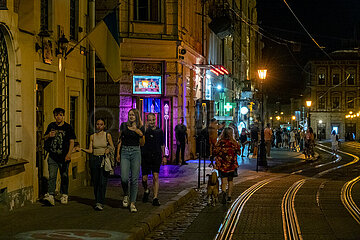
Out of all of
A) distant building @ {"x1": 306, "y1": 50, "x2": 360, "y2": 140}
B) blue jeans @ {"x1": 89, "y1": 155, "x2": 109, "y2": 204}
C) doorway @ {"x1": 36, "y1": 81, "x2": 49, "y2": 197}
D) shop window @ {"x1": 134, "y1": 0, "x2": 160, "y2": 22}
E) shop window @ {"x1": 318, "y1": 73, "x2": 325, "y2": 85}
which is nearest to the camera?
blue jeans @ {"x1": 89, "y1": 155, "x2": 109, "y2": 204}

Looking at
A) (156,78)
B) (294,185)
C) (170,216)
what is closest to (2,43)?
(170,216)

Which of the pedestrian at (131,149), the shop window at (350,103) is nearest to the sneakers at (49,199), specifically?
the pedestrian at (131,149)

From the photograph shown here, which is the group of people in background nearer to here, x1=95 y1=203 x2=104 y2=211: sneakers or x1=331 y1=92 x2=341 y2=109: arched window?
x1=95 y1=203 x2=104 y2=211: sneakers

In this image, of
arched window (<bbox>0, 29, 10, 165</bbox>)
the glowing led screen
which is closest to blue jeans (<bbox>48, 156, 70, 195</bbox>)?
arched window (<bbox>0, 29, 10, 165</bbox>)

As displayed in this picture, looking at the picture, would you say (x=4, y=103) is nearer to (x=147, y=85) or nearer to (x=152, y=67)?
(x=147, y=85)

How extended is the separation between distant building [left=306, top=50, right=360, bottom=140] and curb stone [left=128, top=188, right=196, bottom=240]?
75.4 m

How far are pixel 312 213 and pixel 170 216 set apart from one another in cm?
293

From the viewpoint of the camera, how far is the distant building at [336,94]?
86062 millimetres

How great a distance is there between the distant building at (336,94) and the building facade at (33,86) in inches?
2964

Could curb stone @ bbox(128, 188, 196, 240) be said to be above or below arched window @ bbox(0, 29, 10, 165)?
below

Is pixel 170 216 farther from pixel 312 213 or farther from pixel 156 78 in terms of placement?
pixel 156 78

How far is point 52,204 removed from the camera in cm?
1123

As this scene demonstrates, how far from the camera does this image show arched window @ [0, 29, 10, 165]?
10375 mm

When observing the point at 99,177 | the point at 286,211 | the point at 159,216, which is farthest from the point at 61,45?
the point at 286,211
